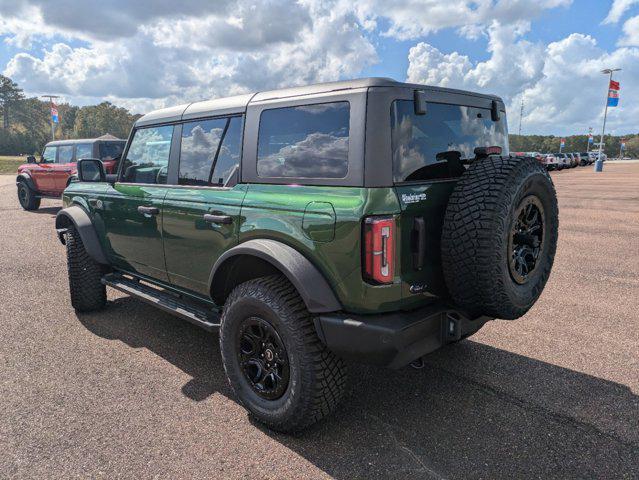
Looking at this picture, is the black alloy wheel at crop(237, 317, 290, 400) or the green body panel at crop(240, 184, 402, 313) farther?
the black alloy wheel at crop(237, 317, 290, 400)

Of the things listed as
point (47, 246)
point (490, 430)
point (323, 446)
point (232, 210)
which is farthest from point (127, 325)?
point (47, 246)

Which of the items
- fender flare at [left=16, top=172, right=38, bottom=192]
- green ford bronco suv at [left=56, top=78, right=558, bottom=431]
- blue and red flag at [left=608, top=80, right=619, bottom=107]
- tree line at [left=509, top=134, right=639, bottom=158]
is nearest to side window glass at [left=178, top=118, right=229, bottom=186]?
green ford bronco suv at [left=56, top=78, right=558, bottom=431]

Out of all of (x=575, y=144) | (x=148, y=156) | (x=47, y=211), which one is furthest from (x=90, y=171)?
(x=575, y=144)

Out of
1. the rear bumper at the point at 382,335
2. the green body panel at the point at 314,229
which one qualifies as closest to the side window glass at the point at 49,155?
the green body panel at the point at 314,229

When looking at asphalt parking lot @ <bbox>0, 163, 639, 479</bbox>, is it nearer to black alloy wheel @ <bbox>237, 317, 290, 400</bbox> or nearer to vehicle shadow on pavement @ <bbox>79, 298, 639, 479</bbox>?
vehicle shadow on pavement @ <bbox>79, 298, 639, 479</bbox>

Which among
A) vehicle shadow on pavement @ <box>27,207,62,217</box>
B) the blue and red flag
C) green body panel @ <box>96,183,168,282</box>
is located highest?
the blue and red flag

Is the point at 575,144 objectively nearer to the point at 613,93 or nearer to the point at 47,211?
the point at 613,93

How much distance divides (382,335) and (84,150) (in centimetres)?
1139

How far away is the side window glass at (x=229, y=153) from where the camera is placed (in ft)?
10.3

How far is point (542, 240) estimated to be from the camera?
2869 mm

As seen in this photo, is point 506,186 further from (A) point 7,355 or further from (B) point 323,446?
(A) point 7,355

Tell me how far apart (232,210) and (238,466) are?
4.85 feet

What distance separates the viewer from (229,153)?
3.21 meters

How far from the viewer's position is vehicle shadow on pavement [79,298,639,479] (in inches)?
96.0
